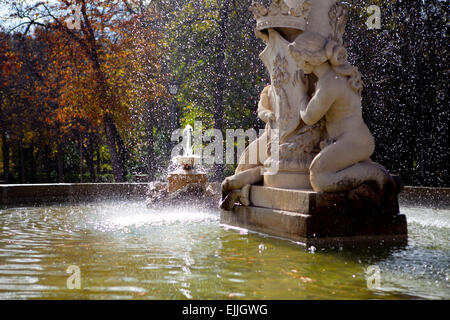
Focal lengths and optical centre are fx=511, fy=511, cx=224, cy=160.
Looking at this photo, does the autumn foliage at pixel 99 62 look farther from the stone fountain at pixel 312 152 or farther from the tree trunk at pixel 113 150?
the stone fountain at pixel 312 152

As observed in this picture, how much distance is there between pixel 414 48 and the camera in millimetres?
15938

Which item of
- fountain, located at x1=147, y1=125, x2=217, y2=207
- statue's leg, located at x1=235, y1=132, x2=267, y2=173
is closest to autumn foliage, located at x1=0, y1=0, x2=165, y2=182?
fountain, located at x1=147, y1=125, x2=217, y2=207

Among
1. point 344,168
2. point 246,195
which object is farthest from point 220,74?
point 344,168

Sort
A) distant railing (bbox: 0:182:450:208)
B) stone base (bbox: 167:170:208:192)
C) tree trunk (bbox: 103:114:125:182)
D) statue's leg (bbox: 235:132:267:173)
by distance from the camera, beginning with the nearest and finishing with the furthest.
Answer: statue's leg (bbox: 235:132:267:173), distant railing (bbox: 0:182:450:208), stone base (bbox: 167:170:208:192), tree trunk (bbox: 103:114:125:182)

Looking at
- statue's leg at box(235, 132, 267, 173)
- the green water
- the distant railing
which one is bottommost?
the green water

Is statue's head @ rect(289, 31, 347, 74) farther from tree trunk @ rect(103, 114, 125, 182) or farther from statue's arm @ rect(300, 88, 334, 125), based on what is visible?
tree trunk @ rect(103, 114, 125, 182)

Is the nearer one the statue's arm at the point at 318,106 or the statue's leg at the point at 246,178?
the statue's arm at the point at 318,106

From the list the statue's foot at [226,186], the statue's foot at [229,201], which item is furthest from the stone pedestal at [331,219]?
the statue's foot at [226,186]

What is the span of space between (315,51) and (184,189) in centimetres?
494

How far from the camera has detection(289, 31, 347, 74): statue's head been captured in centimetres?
598

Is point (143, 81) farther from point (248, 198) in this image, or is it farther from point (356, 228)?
point (356, 228)

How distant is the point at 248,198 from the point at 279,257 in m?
2.06

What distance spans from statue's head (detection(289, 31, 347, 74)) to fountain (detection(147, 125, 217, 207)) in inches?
176

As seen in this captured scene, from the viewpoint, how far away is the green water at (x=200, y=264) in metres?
3.66
